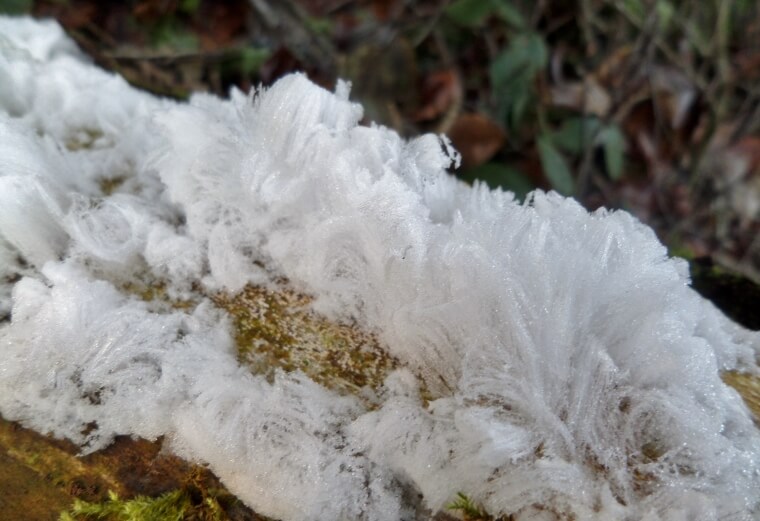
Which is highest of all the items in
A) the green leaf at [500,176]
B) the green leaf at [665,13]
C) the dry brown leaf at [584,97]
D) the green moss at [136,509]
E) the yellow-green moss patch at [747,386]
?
the green leaf at [665,13]

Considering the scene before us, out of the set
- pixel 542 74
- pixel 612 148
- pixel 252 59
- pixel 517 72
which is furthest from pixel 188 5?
pixel 612 148

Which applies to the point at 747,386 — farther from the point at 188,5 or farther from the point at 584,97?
the point at 188,5

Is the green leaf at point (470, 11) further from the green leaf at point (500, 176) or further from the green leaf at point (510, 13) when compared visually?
the green leaf at point (500, 176)

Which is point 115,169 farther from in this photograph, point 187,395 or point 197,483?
point 197,483

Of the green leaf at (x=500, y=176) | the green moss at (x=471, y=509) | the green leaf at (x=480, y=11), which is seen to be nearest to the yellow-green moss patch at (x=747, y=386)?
the green moss at (x=471, y=509)

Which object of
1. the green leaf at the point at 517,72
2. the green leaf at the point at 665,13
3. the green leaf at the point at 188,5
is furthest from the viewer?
the green leaf at the point at 665,13

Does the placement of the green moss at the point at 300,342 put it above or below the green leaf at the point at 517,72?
below
